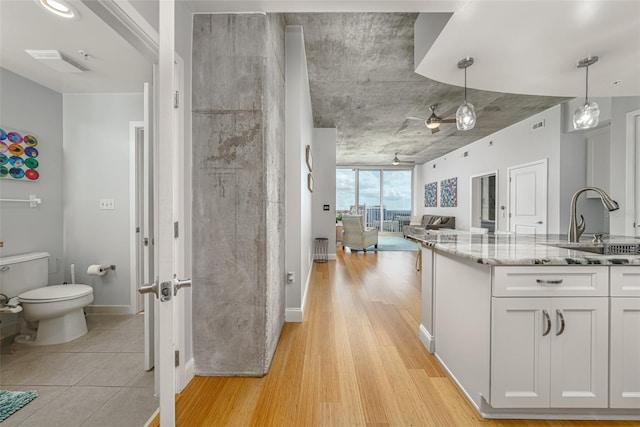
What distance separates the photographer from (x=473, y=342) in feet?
5.15

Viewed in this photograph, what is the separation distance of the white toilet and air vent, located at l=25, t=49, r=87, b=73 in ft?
4.88

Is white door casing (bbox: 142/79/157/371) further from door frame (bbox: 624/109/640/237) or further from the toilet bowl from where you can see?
door frame (bbox: 624/109/640/237)

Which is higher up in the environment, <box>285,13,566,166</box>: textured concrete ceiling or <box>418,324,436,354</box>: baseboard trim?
<box>285,13,566,166</box>: textured concrete ceiling

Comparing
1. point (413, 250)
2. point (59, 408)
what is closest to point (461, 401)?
point (59, 408)

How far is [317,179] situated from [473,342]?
4.76m

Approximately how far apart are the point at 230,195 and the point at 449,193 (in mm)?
8565

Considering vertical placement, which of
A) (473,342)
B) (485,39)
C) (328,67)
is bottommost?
(473,342)

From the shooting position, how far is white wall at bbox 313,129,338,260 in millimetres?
6004

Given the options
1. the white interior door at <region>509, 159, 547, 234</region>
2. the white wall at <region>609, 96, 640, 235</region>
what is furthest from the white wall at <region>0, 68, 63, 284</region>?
the white interior door at <region>509, 159, 547, 234</region>

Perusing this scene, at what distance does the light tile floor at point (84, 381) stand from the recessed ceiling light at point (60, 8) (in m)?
2.25

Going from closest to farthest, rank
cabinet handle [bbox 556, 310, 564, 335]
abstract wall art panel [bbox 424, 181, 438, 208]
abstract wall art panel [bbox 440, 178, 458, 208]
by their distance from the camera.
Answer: cabinet handle [bbox 556, 310, 564, 335] < abstract wall art panel [bbox 440, 178, 458, 208] < abstract wall art panel [bbox 424, 181, 438, 208]

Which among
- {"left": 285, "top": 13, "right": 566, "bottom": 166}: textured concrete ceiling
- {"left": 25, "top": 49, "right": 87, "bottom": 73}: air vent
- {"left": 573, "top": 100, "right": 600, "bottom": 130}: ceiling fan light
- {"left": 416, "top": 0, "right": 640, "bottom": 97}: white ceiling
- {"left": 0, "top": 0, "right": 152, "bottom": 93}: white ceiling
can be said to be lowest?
{"left": 573, "top": 100, "right": 600, "bottom": 130}: ceiling fan light

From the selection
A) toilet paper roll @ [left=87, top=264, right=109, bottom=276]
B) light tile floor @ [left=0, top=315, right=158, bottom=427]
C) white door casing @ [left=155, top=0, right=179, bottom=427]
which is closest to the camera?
white door casing @ [left=155, top=0, right=179, bottom=427]

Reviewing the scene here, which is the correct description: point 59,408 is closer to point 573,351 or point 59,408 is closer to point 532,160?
point 573,351
